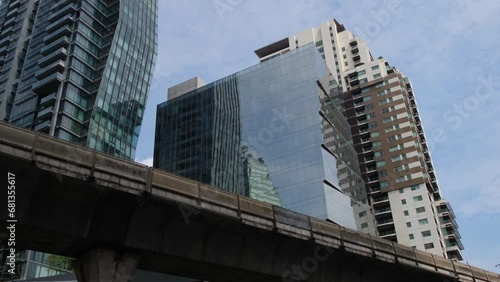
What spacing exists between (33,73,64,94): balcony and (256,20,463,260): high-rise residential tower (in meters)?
53.9

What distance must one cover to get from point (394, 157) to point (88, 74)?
71724 mm

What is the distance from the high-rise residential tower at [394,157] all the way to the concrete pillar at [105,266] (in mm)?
84524

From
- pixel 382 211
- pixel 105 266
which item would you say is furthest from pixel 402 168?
pixel 105 266

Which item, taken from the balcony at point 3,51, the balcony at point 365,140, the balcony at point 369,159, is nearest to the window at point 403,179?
the balcony at point 369,159

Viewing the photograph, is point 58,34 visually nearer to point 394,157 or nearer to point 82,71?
point 82,71

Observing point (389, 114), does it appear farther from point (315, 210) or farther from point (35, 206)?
point (35, 206)

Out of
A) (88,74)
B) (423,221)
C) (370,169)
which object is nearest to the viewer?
(88,74)

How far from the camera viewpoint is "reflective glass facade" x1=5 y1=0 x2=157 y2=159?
294 ft

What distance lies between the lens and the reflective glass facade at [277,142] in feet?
275

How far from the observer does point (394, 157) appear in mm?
116188

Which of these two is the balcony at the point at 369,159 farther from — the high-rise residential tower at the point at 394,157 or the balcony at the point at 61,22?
the balcony at the point at 61,22

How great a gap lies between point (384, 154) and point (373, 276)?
3831 inches

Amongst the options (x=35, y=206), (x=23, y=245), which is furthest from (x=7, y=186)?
(x=23, y=245)

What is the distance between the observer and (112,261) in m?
16.5
